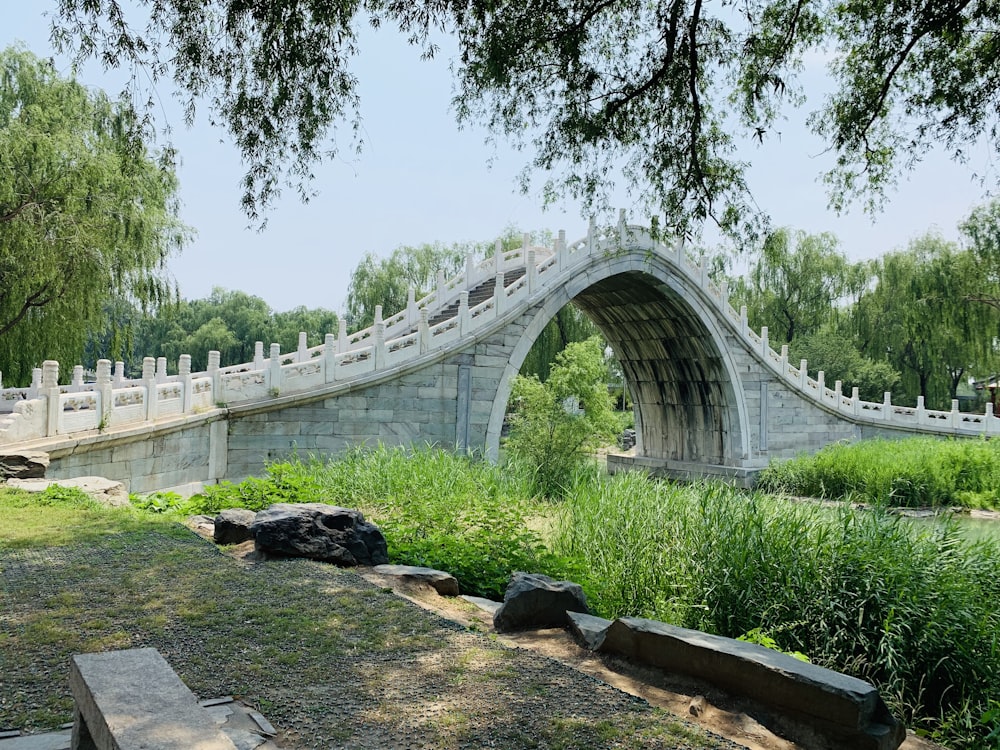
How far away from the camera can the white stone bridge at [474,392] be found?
1067 cm

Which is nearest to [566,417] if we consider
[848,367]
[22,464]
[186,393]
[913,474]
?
[186,393]

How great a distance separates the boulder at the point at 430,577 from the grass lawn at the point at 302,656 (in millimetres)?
346

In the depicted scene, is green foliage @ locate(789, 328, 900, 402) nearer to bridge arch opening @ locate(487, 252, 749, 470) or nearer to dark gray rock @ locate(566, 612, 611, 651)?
bridge arch opening @ locate(487, 252, 749, 470)

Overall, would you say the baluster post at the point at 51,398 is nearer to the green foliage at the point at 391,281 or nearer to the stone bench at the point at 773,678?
the stone bench at the point at 773,678

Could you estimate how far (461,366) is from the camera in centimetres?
1562

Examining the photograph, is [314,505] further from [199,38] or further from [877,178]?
[877,178]

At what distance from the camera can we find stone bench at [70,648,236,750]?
A: 6.61 feet

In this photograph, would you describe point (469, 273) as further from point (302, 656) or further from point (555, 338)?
point (302, 656)

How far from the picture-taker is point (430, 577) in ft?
18.0

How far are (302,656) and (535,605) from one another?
152 centimetres

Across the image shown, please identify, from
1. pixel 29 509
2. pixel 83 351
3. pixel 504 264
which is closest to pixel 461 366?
pixel 504 264

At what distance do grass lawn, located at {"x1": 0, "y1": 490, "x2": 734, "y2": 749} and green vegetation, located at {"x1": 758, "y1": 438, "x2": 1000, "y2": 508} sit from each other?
44.0ft

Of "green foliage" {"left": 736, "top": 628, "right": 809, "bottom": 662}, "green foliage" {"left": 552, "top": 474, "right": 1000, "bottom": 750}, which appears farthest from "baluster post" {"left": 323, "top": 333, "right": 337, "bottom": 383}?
"green foliage" {"left": 736, "top": 628, "right": 809, "bottom": 662}

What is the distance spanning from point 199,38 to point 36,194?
8.78 m
